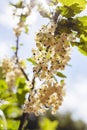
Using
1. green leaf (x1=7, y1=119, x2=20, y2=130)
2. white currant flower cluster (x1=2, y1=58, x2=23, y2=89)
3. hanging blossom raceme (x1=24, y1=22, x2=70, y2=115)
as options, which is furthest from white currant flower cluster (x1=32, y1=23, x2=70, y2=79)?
white currant flower cluster (x1=2, y1=58, x2=23, y2=89)

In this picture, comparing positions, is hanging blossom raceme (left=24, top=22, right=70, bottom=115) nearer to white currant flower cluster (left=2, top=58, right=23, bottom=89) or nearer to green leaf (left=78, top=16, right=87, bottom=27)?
green leaf (left=78, top=16, right=87, bottom=27)

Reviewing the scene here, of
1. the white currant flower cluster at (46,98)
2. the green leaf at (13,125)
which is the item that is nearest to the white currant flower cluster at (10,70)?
the green leaf at (13,125)

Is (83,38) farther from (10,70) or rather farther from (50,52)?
(10,70)

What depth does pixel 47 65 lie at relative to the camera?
1.76 m

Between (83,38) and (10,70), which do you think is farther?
(10,70)

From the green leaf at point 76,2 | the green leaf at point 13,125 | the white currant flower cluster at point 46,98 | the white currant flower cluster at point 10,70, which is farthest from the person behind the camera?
the white currant flower cluster at point 10,70

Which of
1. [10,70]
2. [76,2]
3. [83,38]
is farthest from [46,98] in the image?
[10,70]

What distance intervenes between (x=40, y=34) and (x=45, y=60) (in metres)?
0.15

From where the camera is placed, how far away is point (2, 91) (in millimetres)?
2326

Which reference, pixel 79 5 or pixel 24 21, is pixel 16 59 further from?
pixel 79 5

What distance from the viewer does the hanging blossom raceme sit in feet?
5.73

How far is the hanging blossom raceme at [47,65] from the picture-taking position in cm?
175

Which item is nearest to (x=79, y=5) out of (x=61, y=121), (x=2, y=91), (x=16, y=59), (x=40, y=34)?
(x=40, y=34)

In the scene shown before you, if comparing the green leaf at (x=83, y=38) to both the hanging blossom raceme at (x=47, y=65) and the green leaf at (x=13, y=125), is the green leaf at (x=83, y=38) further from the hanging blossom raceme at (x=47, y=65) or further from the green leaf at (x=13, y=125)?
the green leaf at (x=13, y=125)
